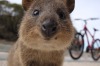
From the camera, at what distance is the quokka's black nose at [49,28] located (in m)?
3.05

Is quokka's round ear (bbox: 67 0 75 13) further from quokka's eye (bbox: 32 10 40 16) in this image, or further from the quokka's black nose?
the quokka's black nose

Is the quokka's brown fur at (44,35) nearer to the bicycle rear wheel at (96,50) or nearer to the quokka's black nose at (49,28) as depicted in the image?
the quokka's black nose at (49,28)

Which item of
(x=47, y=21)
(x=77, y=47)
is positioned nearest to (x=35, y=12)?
(x=47, y=21)

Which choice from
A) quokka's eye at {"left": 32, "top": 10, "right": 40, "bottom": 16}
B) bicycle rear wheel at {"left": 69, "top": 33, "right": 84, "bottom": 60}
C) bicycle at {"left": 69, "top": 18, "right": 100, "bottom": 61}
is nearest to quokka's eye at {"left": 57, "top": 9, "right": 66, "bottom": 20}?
quokka's eye at {"left": 32, "top": 10, "right": 40, "bottom": 16}

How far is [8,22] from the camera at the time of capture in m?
25.6

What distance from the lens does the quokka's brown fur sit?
3310mm

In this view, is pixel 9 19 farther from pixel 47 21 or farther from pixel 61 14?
pixel 47 21

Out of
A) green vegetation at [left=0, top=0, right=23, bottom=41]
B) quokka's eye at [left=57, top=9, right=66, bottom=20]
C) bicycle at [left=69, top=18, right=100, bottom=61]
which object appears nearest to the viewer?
quokka's eye at [left=57, top=9, right=66, bottom=20]

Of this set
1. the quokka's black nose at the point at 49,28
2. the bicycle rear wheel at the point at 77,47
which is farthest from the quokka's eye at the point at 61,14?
the bicycle rear wheel at the point at 77,47

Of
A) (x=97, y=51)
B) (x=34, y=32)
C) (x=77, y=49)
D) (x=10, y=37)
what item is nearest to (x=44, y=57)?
(x=34, y=32)

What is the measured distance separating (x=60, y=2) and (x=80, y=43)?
9.44 metres

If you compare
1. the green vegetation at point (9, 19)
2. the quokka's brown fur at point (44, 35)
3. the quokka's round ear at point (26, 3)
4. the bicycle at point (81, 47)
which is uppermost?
the quokka's round ear at point (26, 3)

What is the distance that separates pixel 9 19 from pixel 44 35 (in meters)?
23.4

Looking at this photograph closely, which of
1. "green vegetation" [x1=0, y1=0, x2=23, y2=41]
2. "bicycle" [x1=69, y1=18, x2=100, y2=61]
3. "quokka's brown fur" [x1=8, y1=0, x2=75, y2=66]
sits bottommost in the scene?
"green vegetation" [x1=0, y1=0, x2=23, y2=41]
